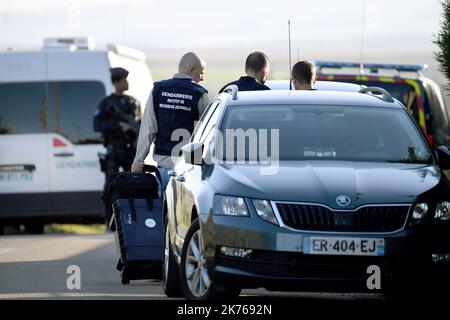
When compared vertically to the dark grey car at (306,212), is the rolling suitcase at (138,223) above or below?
below

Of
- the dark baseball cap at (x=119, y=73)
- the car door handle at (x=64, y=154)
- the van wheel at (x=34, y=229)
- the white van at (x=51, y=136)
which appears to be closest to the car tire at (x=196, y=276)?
the dark baseball cap at (x=119, y=73)

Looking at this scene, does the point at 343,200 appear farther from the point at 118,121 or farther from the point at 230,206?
A: the point at 118,121

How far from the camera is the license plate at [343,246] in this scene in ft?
32.6

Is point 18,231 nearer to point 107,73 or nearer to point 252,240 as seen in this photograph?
point 107,73

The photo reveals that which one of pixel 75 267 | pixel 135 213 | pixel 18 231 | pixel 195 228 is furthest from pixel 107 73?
pixel 195 228

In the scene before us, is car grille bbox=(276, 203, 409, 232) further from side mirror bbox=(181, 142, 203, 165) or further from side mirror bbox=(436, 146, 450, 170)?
side mirror bbox=(436, 146, 450, 170)

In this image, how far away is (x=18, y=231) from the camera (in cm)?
2567

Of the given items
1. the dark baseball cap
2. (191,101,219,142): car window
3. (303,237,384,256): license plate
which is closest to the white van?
the dark baseball cap

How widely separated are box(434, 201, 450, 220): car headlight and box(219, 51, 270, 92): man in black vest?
4.52 meters

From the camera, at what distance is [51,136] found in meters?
22.8

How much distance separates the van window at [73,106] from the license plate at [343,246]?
43.0 ft

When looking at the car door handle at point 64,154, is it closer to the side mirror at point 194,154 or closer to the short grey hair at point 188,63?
the short grey hair at point 188,63

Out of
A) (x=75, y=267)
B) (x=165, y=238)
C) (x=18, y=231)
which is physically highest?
(x=165, y=238)
